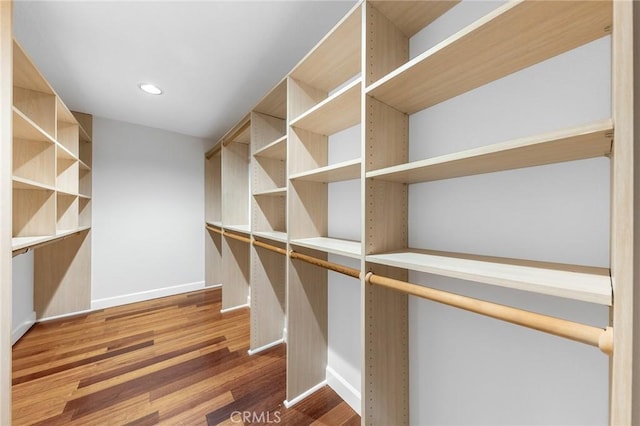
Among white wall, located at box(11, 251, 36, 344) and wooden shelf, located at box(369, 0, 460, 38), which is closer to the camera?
wooden shelf, located at box(369, 0, 460, 38)

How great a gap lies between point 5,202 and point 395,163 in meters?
1.53

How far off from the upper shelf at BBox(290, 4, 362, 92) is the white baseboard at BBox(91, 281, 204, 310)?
3.33m

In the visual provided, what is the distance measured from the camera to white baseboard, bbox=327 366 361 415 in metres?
1.52

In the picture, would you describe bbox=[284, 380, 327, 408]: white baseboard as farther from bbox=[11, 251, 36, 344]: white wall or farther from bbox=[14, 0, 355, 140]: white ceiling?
bbox=[11, 251, 36, 344]: white wall

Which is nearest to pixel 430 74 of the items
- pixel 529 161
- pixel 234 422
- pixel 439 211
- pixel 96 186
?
pixel 529 161

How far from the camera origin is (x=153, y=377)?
179cm

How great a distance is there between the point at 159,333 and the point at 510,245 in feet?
9.76

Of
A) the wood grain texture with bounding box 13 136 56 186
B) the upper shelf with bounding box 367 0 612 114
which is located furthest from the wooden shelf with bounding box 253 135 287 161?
the wood grain texture with bounding box 13 136 56 186

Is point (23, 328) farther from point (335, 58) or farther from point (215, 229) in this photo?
point (335, 58)

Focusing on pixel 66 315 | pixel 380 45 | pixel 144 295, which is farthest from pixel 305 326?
pixel 66 315

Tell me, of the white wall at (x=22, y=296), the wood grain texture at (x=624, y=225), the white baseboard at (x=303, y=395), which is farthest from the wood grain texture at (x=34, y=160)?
the wood grain texture at (x=624, y=225)

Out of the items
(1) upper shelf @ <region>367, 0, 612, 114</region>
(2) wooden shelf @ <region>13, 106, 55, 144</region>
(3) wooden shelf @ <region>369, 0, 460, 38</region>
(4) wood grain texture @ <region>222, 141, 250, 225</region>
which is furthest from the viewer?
(4) wood grain texture @ <region>222, 141, 250, 225</region>

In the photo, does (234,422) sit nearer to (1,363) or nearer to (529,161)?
(1,363)

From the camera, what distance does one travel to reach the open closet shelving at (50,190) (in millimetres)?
1545
